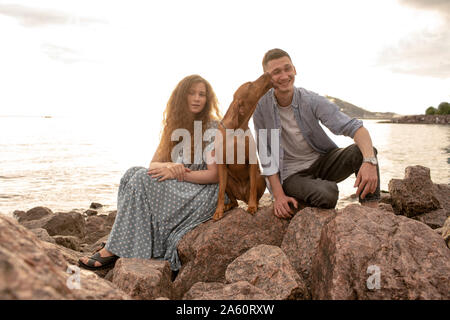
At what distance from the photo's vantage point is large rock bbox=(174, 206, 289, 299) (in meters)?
3.80

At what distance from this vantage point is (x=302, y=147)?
4.53m

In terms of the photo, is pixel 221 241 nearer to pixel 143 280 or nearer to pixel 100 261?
pixel 143 280

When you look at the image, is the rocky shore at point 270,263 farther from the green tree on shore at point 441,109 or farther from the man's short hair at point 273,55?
the green tree on shore at point 441,109

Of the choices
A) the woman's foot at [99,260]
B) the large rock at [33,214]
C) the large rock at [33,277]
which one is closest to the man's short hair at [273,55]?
the woman's foot at [99,260]

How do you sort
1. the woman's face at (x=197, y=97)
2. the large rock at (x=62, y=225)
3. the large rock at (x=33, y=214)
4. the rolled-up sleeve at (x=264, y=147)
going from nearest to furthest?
the rolled-up sleeve at (x=264, y=147) < the woman's face at (x=197, y=97) < the large rock at (x=62, y=225) < the large rock at (x=33, y=214)

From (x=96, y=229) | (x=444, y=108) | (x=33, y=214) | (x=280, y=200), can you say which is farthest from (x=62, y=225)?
(x=444, y=108)

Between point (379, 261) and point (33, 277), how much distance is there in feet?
7.45

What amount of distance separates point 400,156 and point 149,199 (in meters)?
22.2

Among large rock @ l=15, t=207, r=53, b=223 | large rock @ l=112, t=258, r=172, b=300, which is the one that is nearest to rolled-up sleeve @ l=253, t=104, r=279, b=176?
large rock @ l=112, t=258, r=172, b=300

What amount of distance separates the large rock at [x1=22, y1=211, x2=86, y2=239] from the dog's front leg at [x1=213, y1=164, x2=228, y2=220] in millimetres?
4519

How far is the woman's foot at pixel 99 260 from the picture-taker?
4020 millimetres

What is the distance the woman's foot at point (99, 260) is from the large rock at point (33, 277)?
6.16 feet

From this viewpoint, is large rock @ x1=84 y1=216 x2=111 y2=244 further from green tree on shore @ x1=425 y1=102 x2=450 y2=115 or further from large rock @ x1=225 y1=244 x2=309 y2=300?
green tree on shore @ x1=425 y1=102 x2=450 y2=115
